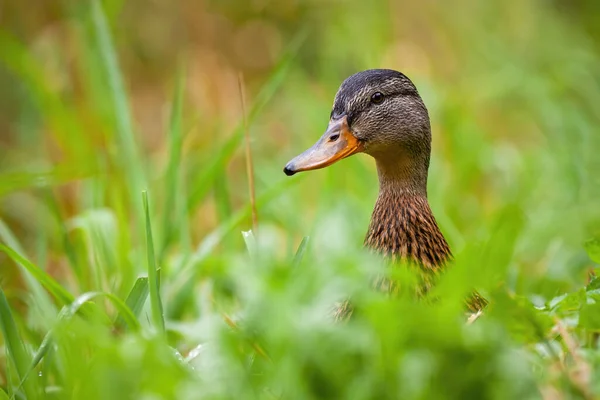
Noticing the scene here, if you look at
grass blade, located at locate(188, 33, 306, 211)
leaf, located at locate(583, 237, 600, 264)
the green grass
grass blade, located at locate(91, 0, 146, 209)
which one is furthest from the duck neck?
grass blade, located at locate(91, 0, 146, 209)

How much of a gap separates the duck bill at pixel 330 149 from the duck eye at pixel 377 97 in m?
0.12

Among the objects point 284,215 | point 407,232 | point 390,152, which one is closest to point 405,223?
point 407,232

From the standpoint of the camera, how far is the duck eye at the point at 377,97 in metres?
3.10

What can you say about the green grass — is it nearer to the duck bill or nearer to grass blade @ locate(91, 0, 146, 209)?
grass blade @ locate(91, 0, 146, 209)

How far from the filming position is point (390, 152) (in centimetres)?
313

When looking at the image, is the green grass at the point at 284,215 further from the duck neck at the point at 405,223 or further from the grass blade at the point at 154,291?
the duck neck at the point at 405,223

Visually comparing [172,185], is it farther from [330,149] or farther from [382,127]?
[382,127]

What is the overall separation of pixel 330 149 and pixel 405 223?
0.34m

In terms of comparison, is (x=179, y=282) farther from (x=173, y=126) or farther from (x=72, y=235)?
(x=72, y=235)

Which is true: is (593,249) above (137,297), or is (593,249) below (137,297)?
above

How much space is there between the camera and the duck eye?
310cm

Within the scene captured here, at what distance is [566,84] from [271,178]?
1800 millimetres

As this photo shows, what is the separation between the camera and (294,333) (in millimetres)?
1656

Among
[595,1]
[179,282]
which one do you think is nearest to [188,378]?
[179,282]
